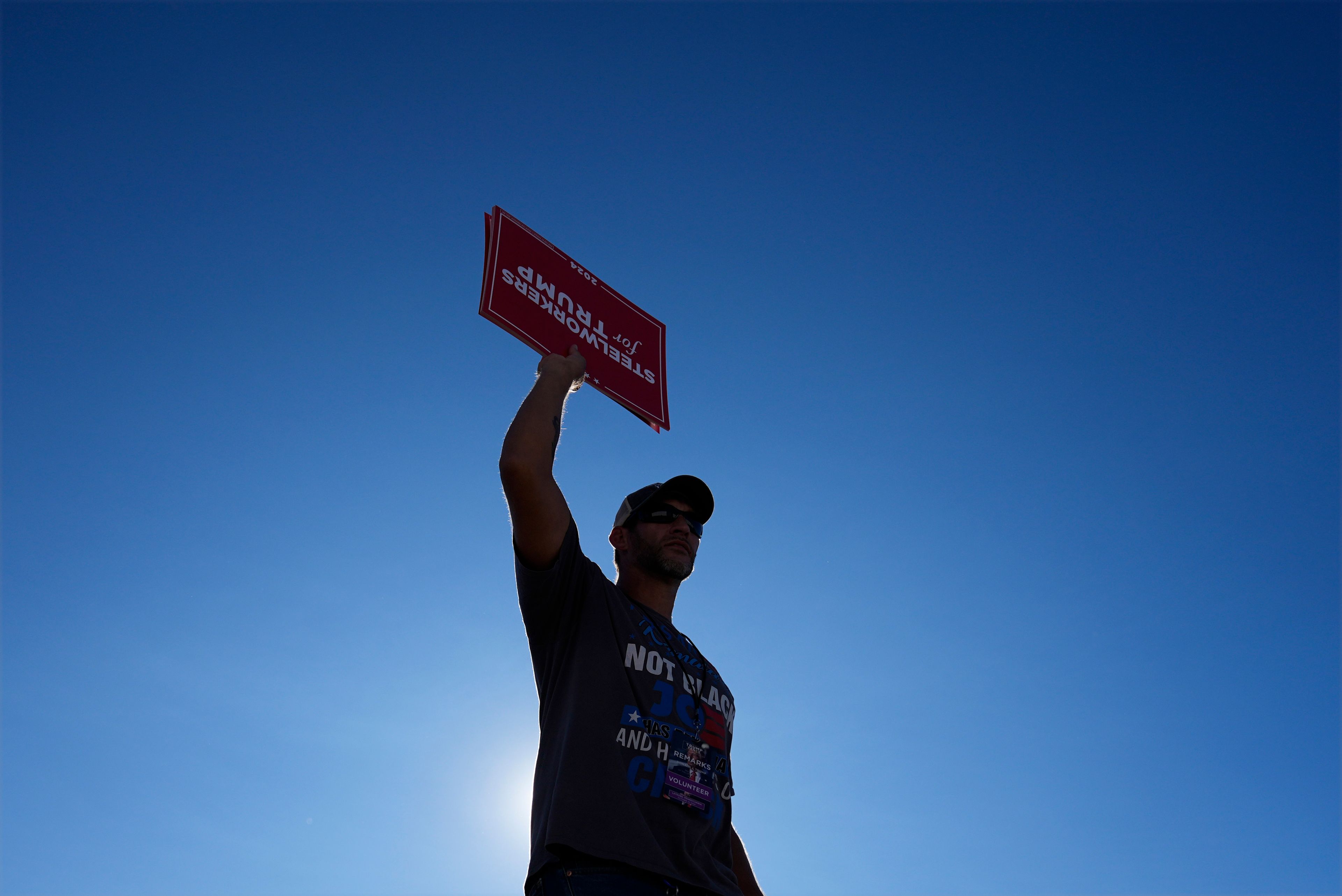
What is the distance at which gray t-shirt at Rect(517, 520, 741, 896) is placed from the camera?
2904 millimetres

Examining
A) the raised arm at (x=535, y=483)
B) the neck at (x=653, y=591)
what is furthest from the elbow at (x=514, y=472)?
the neck at (x=653, y=591)

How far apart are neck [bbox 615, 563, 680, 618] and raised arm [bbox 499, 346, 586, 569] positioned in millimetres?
839

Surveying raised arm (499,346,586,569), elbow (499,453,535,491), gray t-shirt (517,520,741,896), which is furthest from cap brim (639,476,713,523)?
elbow (499,453,535,491)

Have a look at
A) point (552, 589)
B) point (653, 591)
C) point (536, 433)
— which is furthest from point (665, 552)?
point (536, 433)

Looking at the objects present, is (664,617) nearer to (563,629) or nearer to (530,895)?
(563,629)

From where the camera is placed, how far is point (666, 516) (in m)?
4.30

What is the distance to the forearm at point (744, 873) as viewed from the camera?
3.82m

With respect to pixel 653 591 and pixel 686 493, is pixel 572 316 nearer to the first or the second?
pixel 686 493

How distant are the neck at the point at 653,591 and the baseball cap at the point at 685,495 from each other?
0.33 meters

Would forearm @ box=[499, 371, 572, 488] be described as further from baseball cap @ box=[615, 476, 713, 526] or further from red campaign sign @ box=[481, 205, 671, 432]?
baseball cap @ box=[615, 476, 713, 526]

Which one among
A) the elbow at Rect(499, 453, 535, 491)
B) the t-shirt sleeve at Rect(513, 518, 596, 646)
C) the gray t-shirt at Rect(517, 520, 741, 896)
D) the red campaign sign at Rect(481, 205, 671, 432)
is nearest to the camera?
the gray t-shirt at Rect(517, 520, 741, 896)

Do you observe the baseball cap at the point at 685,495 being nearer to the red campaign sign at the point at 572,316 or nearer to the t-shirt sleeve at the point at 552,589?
the red campaign sign at the point at 572,316

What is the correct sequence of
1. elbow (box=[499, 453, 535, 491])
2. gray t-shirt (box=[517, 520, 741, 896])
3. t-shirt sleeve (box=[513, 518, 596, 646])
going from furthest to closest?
t-shirt sleeve (box=[513, 518, 596, 646]) < elbow (box=[499, 453, 535, 491]) < gray t-shirt (box=[517, 520, 741, 896])

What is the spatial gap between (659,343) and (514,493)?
162 centimetres
